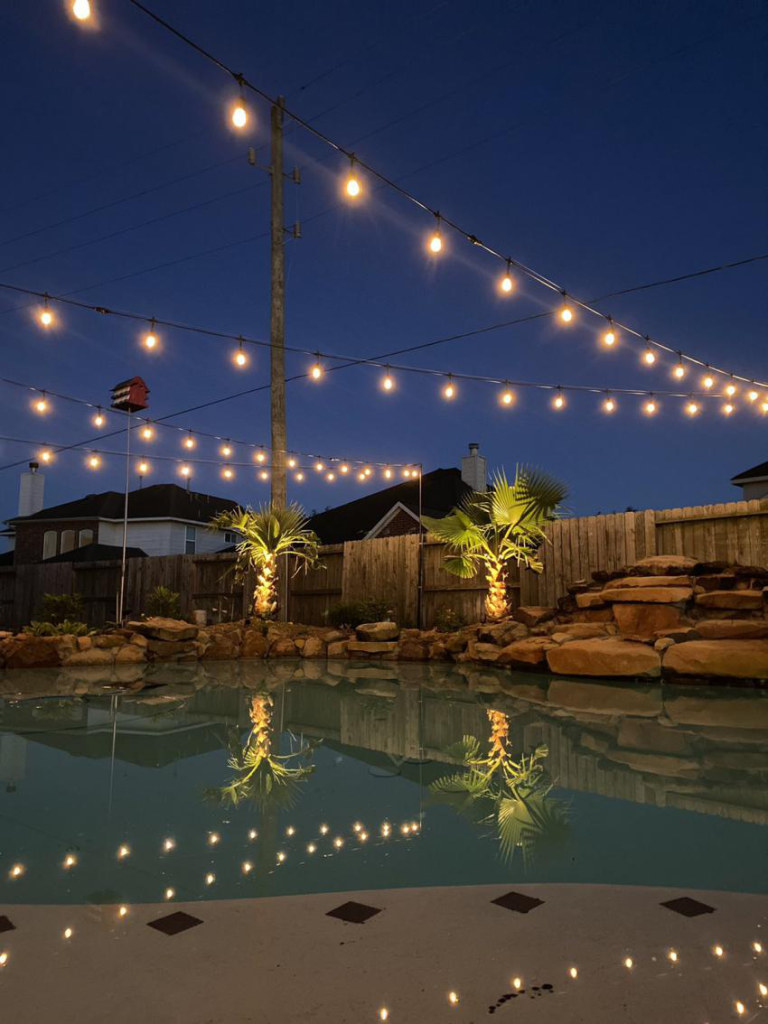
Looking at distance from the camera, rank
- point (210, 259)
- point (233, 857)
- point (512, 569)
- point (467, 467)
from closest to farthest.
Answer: point (233, 857)
point (512, 569)
point (210, 259)
point (467, 467)

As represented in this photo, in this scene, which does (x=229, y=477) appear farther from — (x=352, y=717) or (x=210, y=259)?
(x=352, y=717)

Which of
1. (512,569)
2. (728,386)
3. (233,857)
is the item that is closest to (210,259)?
(512,569)

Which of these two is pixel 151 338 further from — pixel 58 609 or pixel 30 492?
pixel 30 492

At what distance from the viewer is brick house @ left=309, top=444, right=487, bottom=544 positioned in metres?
24.3

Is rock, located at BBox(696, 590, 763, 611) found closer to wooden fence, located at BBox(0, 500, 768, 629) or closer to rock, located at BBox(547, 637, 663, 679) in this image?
rock, located at BBox(547, 637, 663, 679)

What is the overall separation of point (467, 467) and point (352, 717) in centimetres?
1842

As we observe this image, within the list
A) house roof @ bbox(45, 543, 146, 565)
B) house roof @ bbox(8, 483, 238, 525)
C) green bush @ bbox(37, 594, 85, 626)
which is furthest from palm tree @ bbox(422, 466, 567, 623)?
house roof @ bbox(8, 483, 238, 525)

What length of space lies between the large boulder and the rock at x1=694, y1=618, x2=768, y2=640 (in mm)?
506

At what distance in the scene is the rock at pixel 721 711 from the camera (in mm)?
6082

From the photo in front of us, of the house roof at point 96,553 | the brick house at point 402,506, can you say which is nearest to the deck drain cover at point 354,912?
the brick house at point 402,506

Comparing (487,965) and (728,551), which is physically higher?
(728,551)

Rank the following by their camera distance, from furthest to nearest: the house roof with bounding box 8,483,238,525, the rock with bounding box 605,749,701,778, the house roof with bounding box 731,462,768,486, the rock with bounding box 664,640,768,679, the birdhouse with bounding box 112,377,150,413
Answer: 1. the house roof with bounding box 8,483,238,525
2. the house roof with bounding box 731,462,768,486
3. the birdhouse with bounding box 112,377,150,413
4. the rock with bounding box 664,640,768,679
5. the rock with bounding box 605,749,701,778

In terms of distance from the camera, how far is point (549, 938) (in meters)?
2.12

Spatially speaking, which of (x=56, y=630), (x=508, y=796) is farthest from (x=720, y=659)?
(x=56, y=630)
